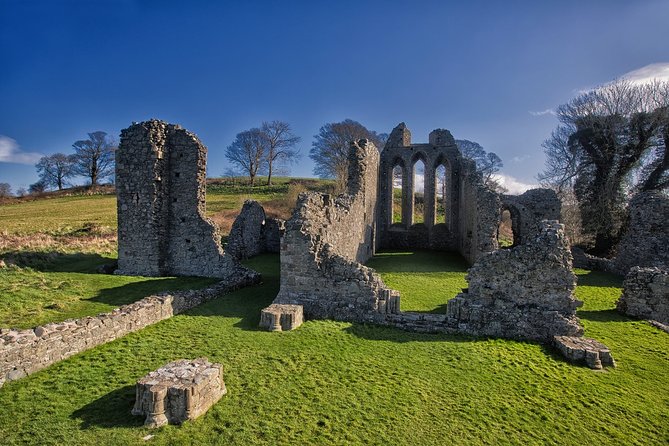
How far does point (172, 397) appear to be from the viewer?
530cm

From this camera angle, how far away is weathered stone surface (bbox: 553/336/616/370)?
25.0 ft

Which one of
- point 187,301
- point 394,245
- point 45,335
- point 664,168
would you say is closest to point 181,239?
point 187,301

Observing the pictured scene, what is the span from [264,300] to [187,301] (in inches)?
94.9

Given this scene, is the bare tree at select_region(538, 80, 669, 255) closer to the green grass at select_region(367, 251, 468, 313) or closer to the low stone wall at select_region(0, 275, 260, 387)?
the green grass at select_region(367, 251, 468, 313)

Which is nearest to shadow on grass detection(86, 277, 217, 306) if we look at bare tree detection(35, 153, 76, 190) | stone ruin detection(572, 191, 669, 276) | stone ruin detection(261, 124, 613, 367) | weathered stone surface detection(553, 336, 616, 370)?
stone ruin detection(261, 124, 613, 367)

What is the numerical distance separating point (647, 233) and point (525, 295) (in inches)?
530

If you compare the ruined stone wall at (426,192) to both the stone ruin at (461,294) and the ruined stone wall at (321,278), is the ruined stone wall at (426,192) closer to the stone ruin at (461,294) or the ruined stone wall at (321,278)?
the stone ruin at (461,294)

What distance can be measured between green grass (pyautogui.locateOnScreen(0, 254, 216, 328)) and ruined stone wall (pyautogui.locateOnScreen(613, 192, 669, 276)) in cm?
2027

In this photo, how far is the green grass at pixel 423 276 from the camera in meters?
11.8

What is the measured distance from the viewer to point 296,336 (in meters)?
8.66

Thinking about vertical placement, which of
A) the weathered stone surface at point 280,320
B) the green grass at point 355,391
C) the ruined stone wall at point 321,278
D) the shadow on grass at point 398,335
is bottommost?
the green grass at point 355,391

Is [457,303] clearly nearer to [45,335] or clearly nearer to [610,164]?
[45,335]

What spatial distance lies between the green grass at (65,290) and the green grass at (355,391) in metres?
2.71

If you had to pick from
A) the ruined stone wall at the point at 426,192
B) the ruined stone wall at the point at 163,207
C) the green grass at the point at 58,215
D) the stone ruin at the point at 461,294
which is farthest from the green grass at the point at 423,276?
the green grass at the point at 58,215
